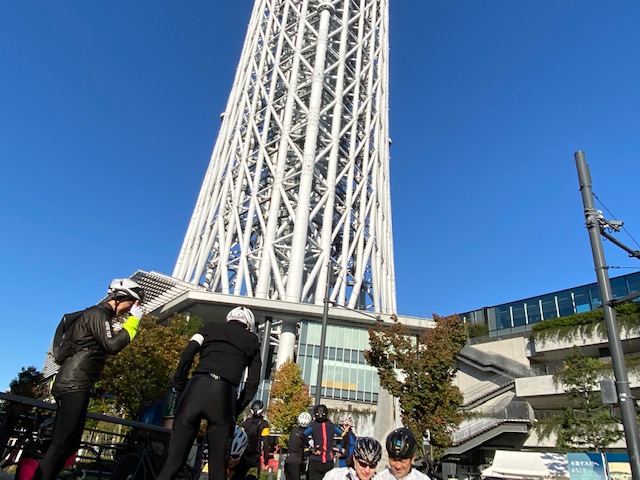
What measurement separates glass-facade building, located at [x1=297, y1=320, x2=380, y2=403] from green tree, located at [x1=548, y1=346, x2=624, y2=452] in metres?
13.3

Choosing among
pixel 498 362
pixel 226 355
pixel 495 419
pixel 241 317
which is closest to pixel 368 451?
pixel 226 355

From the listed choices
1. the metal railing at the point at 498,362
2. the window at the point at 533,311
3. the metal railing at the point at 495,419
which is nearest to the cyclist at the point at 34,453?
the metal railing at the point at 495,419

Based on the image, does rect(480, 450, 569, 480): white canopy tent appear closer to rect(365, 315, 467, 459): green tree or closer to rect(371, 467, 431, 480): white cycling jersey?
rect(365, 315, 467, 459): green tree

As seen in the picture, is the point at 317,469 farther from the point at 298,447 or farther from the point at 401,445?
the point at 401,445

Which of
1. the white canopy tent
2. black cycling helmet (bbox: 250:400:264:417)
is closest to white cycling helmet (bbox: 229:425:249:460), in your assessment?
black cycling helmet (bbox: 250:400:264:417)

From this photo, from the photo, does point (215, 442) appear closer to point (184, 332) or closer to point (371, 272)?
point (184, 332)

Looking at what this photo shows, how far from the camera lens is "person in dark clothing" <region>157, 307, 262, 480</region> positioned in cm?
417

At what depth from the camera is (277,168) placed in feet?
154

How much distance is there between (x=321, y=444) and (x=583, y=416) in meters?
24.8

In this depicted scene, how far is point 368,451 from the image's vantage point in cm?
371

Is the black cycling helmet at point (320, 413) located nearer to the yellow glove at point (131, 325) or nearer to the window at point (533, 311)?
the yellow glove at point (131, 325)

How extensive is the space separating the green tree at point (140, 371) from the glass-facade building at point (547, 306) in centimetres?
2430

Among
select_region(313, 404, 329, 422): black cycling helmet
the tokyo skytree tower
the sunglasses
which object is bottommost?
the sunglasses

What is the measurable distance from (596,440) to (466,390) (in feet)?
37.5
